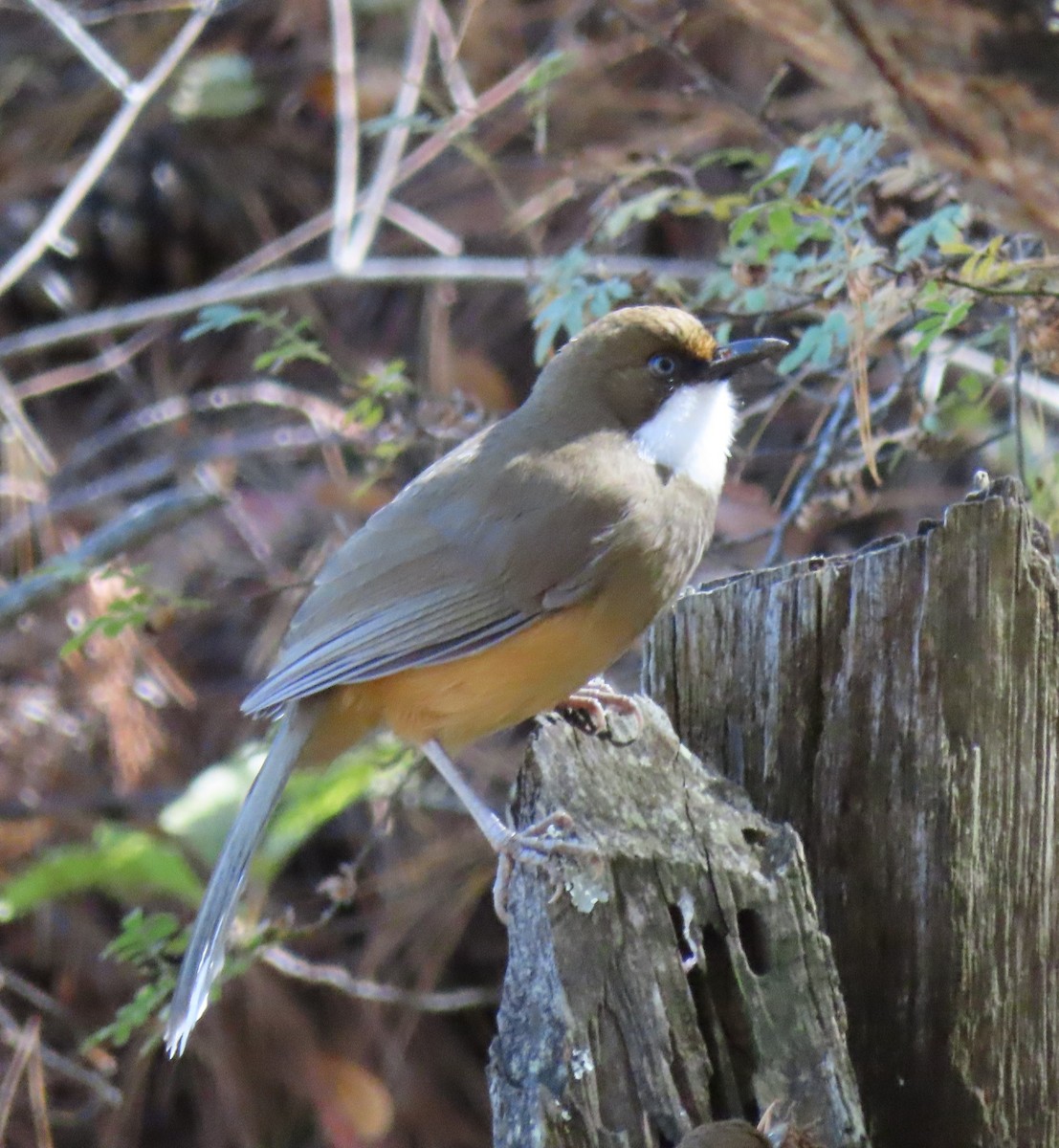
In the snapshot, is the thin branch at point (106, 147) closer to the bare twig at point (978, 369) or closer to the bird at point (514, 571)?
the bird at point (514, 571)

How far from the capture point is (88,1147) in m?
5.11

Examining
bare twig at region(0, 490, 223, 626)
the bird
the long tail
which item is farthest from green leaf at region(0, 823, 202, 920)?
the long tail

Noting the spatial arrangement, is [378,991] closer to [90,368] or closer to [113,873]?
[113,873]

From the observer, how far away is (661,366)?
3.69 meters

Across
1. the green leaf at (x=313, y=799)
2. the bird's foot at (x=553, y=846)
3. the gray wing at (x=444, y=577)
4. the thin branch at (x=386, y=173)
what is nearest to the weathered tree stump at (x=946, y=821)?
the bird's foot at (x=553, y=846)

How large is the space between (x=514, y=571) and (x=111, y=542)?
1.44m

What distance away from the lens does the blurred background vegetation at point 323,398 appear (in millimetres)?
3814

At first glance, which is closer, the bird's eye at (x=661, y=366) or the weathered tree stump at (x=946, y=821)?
the weathered tree stump at (x=946, y=821)

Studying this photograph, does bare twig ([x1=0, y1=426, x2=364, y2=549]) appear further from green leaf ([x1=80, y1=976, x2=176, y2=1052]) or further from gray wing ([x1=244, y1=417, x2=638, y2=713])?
green leaf ([x1=80, y1=976, x2=176, y2=1052])

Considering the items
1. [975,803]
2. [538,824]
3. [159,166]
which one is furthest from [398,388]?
[159,166]

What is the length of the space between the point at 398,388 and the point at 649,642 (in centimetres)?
132

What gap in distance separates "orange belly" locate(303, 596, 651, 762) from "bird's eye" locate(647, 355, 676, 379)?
0.65 m

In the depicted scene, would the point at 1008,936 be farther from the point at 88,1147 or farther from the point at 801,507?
the point at 88,1147

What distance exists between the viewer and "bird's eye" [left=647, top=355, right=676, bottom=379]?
12.1ft
